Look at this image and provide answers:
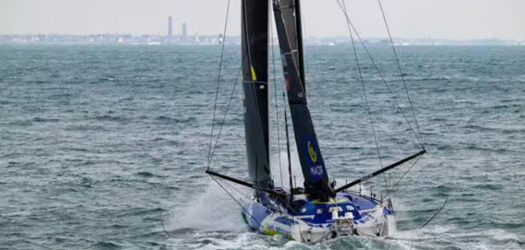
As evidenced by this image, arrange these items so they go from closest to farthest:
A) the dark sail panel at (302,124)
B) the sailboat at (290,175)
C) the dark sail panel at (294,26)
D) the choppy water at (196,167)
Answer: the sailboat at (290,175), the dark sail panel at (302,124), the dark sail panel at (294,26), the choppy water at (196,167)

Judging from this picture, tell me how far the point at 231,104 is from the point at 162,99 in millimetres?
8350

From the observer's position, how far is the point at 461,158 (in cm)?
5084

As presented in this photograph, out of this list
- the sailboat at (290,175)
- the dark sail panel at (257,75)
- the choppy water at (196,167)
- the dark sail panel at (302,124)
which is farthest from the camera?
the dark sail panel at (257,75)

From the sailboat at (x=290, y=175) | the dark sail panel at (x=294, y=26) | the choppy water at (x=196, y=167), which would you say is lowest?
the choppy water at (x=196, y=167)

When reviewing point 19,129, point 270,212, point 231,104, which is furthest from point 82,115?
point 270,212

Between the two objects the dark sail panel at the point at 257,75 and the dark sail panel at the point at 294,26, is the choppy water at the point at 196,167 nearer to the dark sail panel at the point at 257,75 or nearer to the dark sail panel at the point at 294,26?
the dark sail panel at the point at 257,75

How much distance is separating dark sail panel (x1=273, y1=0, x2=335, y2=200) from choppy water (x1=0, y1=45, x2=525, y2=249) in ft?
8.76

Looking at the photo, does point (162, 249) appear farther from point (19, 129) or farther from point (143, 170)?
point (19, 129)

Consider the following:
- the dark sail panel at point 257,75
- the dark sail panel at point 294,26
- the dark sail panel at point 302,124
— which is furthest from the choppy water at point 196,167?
the dark sail panel at point 294,26

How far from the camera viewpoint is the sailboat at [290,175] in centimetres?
3216

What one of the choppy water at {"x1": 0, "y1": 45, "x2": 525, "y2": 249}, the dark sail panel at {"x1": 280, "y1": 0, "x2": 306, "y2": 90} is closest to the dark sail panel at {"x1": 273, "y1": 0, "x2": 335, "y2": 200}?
the dark sail panel at {"x1": 280, "y1": 0, "x2": 306, "y2": 90}

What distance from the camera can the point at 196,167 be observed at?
49938 mm

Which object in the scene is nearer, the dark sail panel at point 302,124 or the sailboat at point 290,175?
the sailboat at point 290,175

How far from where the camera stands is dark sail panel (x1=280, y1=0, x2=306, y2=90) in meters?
34.3
